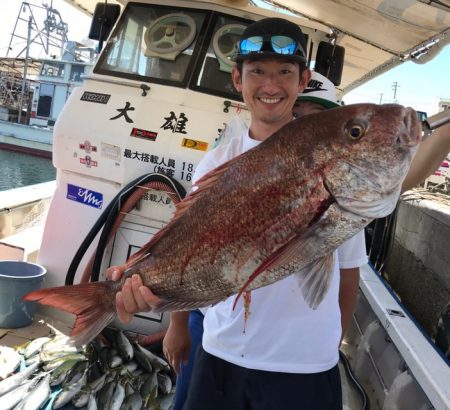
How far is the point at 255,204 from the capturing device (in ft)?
4.87

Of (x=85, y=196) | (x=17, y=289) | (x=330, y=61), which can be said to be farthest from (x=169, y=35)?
(x=17, y=289)

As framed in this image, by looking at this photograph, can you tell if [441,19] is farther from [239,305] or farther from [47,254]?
[47,254]

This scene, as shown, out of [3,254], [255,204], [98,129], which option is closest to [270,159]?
[255,204]

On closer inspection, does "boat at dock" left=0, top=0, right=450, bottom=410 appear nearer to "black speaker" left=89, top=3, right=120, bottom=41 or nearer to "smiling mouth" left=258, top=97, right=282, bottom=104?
"black speaker" left=89, top=3, right=120, bottom=41

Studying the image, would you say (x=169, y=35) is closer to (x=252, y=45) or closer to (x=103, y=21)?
(x=103, y=21)

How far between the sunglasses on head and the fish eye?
0.63 m

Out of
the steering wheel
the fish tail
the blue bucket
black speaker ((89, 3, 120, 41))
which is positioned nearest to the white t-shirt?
the fish tail

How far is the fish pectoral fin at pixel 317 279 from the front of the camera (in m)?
1.48

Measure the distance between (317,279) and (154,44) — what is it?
4030mm

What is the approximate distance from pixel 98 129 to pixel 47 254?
4.88 ft

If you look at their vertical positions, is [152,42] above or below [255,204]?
above

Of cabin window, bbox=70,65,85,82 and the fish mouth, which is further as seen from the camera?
cabin window, bbox=70,65,85,82

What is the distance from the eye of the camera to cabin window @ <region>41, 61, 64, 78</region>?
31.1m

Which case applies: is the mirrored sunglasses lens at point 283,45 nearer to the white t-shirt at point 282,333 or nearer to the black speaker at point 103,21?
the white t-shirt at point 282,333
